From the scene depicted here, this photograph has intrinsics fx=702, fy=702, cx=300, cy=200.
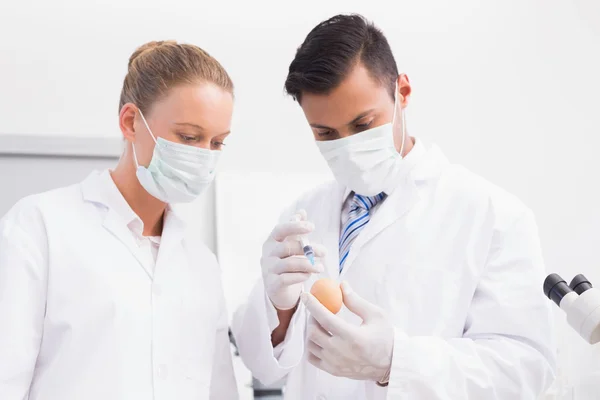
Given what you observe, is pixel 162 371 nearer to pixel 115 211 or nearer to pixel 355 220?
pixel 115 211

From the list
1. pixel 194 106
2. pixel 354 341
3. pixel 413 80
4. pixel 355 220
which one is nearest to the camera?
pixel 354 341

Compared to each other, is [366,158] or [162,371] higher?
[366,158]

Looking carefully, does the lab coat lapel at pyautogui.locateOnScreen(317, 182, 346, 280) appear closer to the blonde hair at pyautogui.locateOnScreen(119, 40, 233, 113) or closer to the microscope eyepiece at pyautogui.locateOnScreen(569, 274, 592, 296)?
the blonde hair at pyautogui.locateOnScreen(119, 40, 233, 113)

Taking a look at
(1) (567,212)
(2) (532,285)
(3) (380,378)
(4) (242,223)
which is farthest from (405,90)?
(1) (567,212)

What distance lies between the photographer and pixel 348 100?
142 cm

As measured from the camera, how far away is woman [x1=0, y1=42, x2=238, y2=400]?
1.26 m

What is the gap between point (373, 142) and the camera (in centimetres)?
144

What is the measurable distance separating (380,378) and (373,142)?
0.48 m

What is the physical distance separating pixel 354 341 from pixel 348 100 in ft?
1.65

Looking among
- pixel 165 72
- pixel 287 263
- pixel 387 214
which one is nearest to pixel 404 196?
pixel 387 214

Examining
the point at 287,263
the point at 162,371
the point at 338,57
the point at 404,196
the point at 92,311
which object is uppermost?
the point at 338,57

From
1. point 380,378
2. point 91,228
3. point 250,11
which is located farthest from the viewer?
point 250,11

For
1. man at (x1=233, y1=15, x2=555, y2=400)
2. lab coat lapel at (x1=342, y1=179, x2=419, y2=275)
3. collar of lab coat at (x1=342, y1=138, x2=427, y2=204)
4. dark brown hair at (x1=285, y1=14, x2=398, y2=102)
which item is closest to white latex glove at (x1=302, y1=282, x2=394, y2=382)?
man at (x1=233, y1=15, x2=555, y2=400)

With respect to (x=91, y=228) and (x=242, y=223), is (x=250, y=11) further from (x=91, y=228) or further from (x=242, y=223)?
(x=91, y=228)
